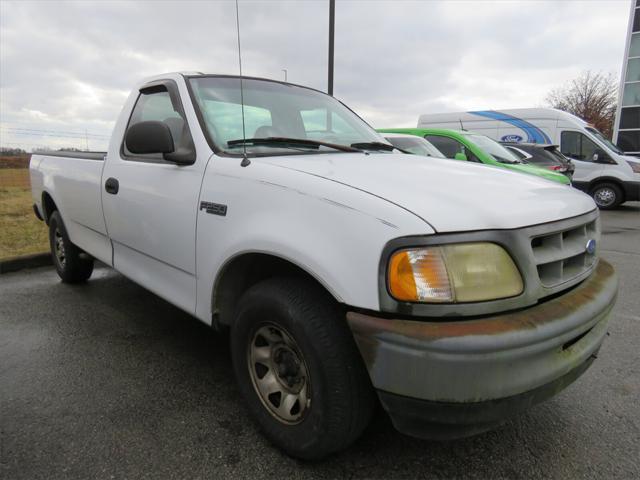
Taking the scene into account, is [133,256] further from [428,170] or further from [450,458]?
[450,458]

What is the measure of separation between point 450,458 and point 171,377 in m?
1.64

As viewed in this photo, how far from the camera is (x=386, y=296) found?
59.7 inches

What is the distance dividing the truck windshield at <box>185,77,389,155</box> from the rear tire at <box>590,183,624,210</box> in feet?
36.9

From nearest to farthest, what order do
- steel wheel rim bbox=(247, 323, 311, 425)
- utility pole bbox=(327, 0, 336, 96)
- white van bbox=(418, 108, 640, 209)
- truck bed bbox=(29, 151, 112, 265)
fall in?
steel wheel rim bbox=(247, 323, 311, 425) → truck bed bbox=(29, 151, 112, 265) → utility pole bbox=(327, 0, 336, 96) → white van bbox=(418, 108, 640, 209)

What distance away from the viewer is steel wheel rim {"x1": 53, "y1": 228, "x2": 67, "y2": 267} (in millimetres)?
4441

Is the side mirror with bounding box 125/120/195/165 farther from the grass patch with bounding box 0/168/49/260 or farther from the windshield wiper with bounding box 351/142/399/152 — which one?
the grass patch with bounding box 0/168/49/260

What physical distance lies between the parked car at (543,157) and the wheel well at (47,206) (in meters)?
8.86

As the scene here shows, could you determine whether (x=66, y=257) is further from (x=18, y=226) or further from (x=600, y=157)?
(x=600, y=157)

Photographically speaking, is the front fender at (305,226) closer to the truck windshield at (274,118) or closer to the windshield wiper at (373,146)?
the truck windshield at (274,118)

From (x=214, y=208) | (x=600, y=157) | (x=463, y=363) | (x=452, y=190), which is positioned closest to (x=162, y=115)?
(x=214, y=208)

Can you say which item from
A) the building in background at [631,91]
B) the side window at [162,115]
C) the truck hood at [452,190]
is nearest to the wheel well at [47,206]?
the side window at [162,115]

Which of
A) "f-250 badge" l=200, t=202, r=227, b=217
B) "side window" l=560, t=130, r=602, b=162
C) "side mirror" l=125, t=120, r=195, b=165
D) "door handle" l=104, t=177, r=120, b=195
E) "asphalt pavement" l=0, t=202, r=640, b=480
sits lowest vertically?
"asphalt pavement" l=0, t=202, r=640, b=480

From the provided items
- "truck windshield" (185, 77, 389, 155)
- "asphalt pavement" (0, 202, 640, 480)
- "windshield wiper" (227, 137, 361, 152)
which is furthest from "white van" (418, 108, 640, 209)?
"windshield wiper" (227, 137, 361, 152)

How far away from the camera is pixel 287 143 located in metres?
2.52
